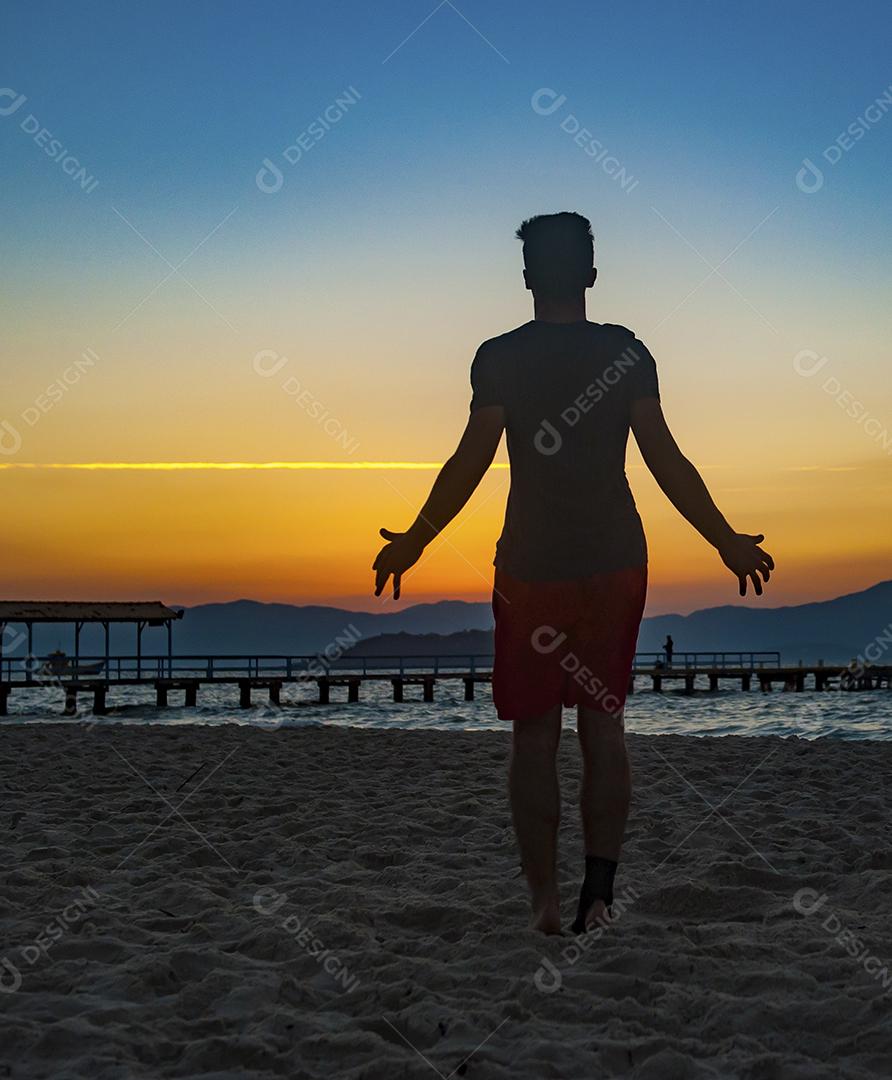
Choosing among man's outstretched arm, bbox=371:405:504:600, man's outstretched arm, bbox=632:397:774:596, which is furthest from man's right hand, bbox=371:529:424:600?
man's outstretched arm, bbox=632:397:774:596

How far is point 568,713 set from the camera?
2341cm

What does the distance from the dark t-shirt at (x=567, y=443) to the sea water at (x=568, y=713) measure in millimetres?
15140

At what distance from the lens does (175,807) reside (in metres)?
5.96

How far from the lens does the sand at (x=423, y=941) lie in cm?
236

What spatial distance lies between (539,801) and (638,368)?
57.3 inches

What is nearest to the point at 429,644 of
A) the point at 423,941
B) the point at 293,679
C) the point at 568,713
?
the point at 293,679

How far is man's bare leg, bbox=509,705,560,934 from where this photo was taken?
3160mm

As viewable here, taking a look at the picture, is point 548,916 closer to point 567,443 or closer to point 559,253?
point 567,443

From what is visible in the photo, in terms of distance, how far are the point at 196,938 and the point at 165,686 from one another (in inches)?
1053

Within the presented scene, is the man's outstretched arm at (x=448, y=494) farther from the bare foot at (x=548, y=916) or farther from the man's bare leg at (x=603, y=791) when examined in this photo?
the bare foot at (x=548, y=916)

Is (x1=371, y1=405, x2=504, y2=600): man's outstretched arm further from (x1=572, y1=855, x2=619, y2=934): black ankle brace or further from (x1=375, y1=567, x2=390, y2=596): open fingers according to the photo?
(x1=572, y1=855, x2=619, y2=934): black ankle brace

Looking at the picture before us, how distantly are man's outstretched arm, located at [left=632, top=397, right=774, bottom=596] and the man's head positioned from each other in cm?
48

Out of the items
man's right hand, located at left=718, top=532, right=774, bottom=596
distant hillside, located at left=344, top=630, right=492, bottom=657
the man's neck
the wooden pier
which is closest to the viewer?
man's right hand, located at left=718, top=532, right=774, bottom=596

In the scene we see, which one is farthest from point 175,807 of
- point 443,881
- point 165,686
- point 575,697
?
point 165,686
